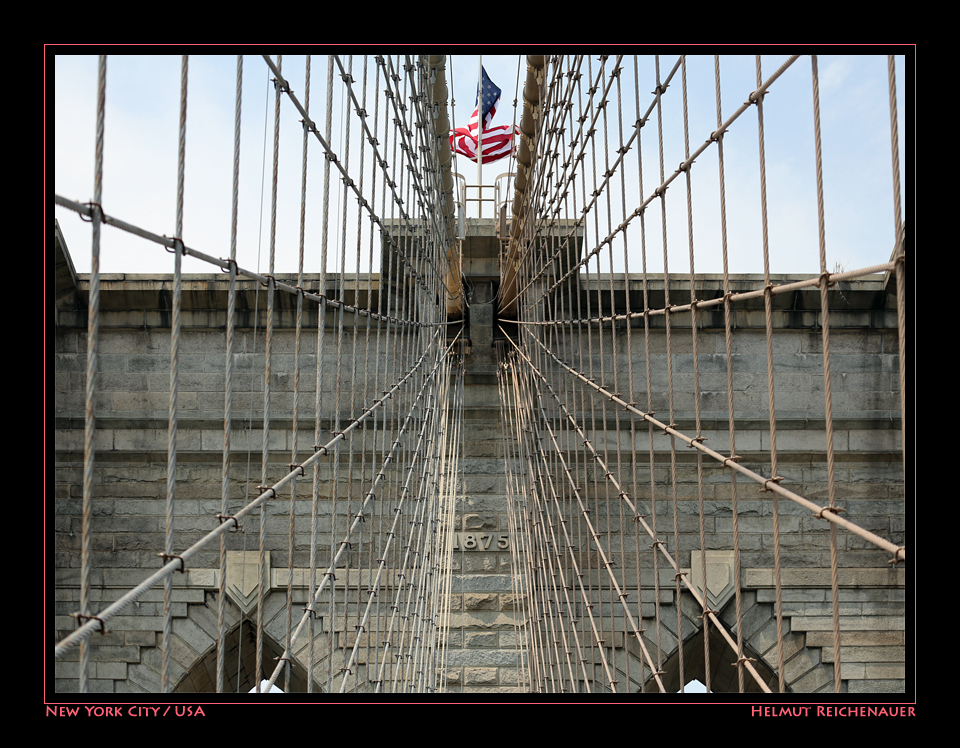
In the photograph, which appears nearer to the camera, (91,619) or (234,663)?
(91,619)

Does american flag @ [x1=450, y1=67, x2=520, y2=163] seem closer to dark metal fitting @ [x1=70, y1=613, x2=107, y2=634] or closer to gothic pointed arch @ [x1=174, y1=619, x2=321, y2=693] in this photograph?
gothic pointed arch @ [x1=174, y1=619, x2=321, y2=693]

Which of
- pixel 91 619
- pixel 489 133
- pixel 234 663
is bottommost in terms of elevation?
pixel 234 663

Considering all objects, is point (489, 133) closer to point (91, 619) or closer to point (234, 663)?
point (234, 663)

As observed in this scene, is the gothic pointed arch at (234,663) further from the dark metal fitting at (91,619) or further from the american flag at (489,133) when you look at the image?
the dark metal fitting at (91,619)

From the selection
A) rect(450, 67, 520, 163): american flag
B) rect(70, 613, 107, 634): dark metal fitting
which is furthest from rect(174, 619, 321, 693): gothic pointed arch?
rect(70, 613, 107, 634): dark metal fitting

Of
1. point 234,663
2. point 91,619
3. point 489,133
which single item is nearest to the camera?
point 91,619

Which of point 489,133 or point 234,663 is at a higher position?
point 489,133

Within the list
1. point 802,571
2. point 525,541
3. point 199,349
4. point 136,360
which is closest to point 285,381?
point 199,349

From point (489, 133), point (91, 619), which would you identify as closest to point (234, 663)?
point (489, 133)

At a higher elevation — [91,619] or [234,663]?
[91,619]

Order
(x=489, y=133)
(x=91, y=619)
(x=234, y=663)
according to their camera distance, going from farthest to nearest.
→ (x=489, y=133) → (x=234, y=663) → (x=91, y=619)

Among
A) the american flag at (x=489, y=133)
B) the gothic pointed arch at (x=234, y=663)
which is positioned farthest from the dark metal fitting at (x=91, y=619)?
the american flag at (x=489, y=133)

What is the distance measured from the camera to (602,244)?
2.49 meters

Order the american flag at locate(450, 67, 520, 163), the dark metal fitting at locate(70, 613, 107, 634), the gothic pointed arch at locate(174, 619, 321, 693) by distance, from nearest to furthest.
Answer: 1. the dark metal fitting at locate(70, 613, 107, 634)
2. the gothic pointed arch at locate(174, 619, 321, 693)
3. the american flag at locate(450, 67, 520, 163)
